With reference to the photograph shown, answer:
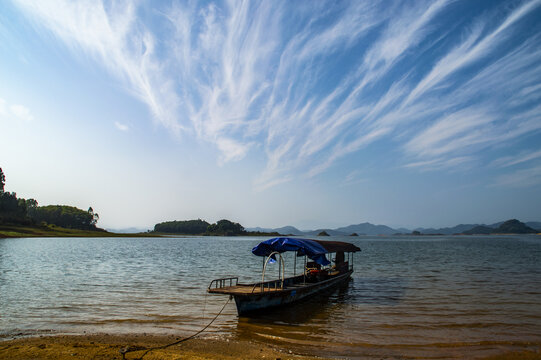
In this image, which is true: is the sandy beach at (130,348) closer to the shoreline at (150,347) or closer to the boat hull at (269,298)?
the shoreline at (150,347)

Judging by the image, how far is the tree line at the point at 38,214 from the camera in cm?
11769

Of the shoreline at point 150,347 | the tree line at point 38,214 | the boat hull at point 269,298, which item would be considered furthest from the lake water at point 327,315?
the tree line at point 38,214

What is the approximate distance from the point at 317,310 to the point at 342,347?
6.63 meters

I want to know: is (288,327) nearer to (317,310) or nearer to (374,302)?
(317,310)

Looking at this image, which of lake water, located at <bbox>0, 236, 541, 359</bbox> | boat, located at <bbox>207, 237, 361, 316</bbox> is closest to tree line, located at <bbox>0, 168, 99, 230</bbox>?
lake water, located at <bbox>0, 236, 541, 359</bbox>

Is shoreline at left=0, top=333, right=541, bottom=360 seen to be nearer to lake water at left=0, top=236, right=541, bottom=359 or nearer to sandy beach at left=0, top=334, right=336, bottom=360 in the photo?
sandy beach at left=0, top=334, right=336, bottom=360

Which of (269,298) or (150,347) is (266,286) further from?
(150,347)

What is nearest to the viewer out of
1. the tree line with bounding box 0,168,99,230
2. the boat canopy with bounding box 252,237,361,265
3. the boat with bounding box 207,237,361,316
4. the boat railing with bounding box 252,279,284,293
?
the boat with bounding box 207,237,361,316

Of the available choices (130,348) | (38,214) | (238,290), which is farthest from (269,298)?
(38,214)

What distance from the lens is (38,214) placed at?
161625mm

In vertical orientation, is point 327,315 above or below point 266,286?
below

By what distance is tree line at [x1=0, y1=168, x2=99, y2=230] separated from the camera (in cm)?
11769

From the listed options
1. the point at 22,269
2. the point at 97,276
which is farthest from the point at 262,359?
the point at 22,269

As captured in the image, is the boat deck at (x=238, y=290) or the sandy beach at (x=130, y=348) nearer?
the sandy beach at (x=130, y=348)
